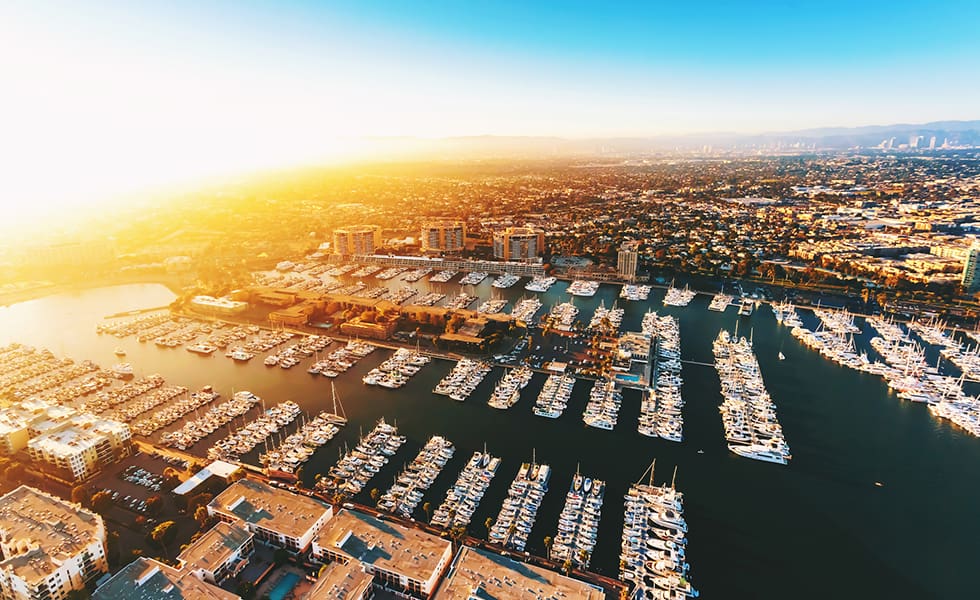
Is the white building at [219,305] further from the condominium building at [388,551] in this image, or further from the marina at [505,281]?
the condominium building at [388,551]

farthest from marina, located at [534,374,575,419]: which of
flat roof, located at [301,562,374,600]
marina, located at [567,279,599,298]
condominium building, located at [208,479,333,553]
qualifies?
A: marina, located at [567,279,599,298]

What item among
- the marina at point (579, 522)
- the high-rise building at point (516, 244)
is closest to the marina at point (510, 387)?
the marina at point (579, 522)

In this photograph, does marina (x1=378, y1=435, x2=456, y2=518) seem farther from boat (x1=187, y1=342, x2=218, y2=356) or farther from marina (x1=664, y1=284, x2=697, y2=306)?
marina (x1=664, y1=284, x2=697, y2=306)

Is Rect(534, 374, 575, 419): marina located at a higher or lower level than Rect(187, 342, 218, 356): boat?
lower

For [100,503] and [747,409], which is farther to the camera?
[747,409]

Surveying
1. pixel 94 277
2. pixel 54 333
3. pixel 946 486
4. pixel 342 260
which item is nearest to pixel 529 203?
pixel 342 260

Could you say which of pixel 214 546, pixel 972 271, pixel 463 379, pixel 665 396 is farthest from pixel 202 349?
pixel 972 271

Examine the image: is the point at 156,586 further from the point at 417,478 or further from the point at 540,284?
the point at 540,284
